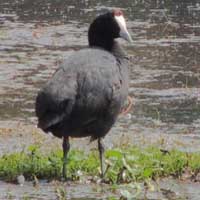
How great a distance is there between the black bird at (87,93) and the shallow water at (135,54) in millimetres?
1483

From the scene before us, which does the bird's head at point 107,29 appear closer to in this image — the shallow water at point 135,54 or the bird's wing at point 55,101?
the bird's wing at point 55,101

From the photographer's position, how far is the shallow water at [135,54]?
10492mm

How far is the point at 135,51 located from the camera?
1399 cm

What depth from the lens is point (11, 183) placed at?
25.2 ft

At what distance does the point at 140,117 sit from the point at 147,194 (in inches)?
123

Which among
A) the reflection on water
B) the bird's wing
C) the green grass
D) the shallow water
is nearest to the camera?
the bird's wing

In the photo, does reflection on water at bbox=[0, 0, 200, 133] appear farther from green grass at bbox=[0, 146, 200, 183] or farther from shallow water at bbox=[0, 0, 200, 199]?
green grass at bbox=[0, 146, 200, 183]

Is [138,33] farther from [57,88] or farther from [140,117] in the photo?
[57,88]

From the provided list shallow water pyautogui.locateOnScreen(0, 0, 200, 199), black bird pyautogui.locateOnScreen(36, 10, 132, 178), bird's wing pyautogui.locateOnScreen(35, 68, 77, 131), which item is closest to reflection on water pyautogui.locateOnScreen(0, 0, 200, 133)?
shallow water pyautogui.locateOnScreen(0, 0, 200, 199)

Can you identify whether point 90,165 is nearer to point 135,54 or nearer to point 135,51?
point 135,54

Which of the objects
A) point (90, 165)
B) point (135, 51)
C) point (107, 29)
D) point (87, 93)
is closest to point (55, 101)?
point (87, 93)

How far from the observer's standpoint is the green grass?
7.69m

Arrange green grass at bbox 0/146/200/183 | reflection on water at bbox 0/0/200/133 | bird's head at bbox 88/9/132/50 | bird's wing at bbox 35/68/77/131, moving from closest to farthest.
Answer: bird's wing at bbox 35/68/77/131, green grass at bbox 0/146/200/183, bird's head at bbox 88/9/132/50, reflection on water at bbox 0/0/200/133

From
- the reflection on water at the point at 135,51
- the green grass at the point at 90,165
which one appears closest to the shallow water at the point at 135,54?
the reflection on water at the point at 135,51
